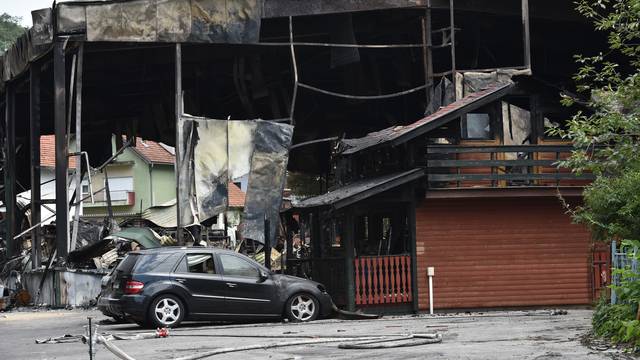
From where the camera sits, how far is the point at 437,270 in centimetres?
2270

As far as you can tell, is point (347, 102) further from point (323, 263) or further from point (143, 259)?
point (143, 259)

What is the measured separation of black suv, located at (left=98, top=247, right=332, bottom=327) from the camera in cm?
1891

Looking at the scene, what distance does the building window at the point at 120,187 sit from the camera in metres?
67.1

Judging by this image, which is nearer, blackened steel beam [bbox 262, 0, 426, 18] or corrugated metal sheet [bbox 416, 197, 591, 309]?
corrugated metal sheet [bbox 416, 197, 591, 309]

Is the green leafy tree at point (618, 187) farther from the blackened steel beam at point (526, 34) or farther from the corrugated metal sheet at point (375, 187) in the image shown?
the blackened steel beam at point (526, 34)

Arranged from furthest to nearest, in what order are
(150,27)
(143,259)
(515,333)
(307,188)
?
(307,188) < (150,27) < (143,259) < (515,333)

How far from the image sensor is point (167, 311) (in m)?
19.0

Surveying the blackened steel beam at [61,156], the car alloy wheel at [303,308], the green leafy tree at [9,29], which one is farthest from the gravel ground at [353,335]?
the green leafy tree at [9,29]

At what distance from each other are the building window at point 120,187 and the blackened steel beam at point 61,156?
40268 millimetres

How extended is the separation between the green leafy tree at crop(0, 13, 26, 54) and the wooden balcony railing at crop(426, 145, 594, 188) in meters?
79.1

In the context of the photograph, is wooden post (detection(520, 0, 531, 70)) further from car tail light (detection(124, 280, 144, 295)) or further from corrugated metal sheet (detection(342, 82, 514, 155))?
car tail light (detection(124, 280, 144, 295))

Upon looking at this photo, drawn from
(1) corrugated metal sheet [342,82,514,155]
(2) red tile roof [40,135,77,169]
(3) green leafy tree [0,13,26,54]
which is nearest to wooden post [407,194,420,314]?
(1) corrugated metal sheet [342,82,514,155]

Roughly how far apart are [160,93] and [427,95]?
11.0 meters

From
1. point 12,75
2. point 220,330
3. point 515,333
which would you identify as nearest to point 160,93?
point 12,75
